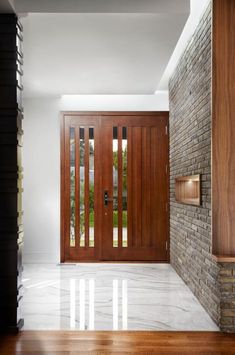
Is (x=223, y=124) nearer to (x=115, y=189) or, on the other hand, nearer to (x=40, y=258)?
(x=115, y=189)

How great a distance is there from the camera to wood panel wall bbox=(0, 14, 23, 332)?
3719 millimetres

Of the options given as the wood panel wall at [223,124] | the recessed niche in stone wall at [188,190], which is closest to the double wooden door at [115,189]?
the recessed niche in stone wall at [188,190]

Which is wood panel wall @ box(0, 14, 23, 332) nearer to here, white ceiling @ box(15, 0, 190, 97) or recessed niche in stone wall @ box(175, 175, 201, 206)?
white ceiling @ box(15, 0, 190, 97)

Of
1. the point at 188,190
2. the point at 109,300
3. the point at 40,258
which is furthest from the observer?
the point at 40,258

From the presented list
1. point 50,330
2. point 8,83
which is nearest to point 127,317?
point 50,330

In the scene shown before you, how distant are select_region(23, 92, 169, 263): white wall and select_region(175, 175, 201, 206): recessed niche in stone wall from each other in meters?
1.84

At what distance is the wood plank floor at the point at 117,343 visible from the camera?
3330 mm

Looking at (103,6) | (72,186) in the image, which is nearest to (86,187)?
(72,186)

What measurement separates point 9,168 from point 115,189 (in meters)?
3.55

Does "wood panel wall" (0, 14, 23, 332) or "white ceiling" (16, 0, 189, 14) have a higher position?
"white ceiling" (16, 0, 189, 14)

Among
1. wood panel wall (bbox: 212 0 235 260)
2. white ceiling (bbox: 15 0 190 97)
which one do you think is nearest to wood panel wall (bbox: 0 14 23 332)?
white ceiling (bbox: 15 0 190 97)

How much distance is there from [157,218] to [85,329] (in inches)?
139

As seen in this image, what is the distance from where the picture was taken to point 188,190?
203 inches

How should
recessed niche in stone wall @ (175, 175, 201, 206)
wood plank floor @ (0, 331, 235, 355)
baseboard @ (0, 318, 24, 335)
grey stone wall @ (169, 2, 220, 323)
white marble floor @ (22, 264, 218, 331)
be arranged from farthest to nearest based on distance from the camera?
recessed niche in stone wall @ (175, 175, 201, 206), grey stone wall @ (169, 2, 220, 323), white marble floor @ (22, 264, 218, 331), baseboard @ (0, 318, 24, 335), wood plank floor @ (0, 331, 235, 355)
